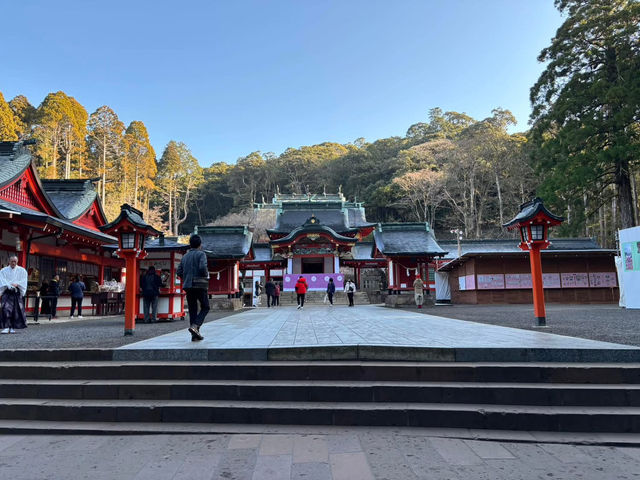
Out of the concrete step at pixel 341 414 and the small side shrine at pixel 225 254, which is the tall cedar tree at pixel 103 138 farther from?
the concrete step at pixel 341 414

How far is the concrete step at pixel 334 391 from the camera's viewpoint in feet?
13.6

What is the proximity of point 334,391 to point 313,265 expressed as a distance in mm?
26144

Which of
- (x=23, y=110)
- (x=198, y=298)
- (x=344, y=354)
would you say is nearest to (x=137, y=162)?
(x=23, y=110)

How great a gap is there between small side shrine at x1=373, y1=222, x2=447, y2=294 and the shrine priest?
18.0m

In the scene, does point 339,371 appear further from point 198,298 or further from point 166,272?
point 166,272

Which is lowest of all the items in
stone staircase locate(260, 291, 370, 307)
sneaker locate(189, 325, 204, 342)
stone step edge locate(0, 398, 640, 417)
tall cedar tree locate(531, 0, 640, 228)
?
stone staircase locate(260, 291, 370, 307)

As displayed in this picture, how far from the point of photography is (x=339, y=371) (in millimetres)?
4621

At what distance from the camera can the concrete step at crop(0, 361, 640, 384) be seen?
445 centimetres

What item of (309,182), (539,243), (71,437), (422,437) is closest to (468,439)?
(422,437)

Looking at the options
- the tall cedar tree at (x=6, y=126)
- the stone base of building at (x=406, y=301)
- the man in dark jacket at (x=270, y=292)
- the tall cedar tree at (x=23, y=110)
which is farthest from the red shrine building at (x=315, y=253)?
the tall cedar tree at (x=23, y=110)

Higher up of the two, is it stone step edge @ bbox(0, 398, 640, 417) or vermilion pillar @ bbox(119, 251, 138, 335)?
vermilion pillar @ bbox(119, 251, 138, 335)

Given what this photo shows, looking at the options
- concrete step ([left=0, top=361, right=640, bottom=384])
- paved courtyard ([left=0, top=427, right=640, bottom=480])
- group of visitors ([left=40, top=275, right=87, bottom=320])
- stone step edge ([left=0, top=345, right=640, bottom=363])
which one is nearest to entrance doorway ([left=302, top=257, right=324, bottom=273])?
group of visitors ([left=40, top=275, right=87, bottom=320])

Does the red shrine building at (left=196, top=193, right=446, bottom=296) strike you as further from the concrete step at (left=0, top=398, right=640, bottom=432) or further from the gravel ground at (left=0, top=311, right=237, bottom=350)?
the concrete step at (left=0, top=398, right=640, bottom=432)

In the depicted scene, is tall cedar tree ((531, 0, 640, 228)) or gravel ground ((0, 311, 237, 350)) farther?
tall cedar tree ((531, 0, 640, 228))
